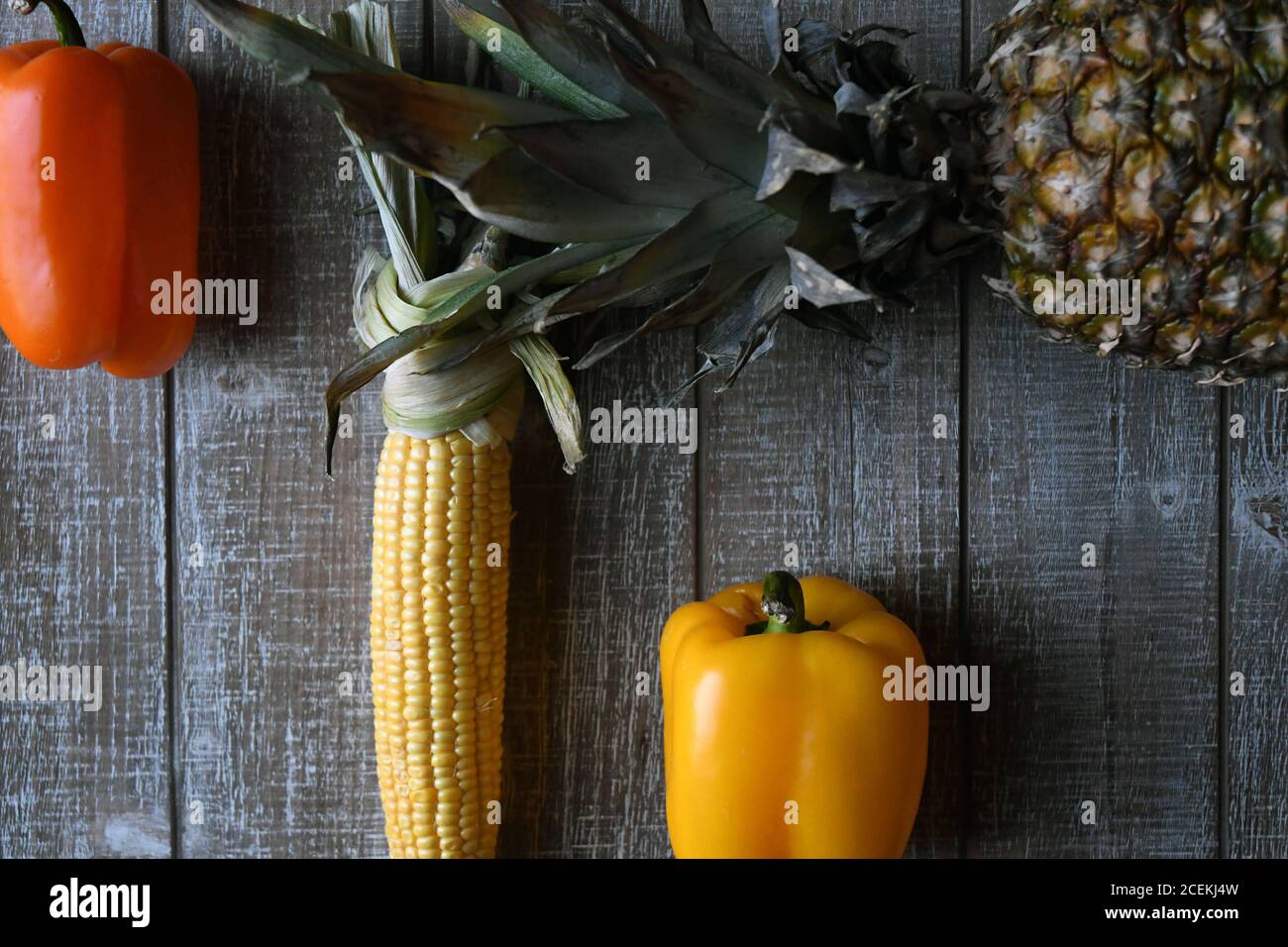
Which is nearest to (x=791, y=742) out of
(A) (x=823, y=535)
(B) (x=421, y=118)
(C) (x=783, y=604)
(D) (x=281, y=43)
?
(C) (x=783, y=604)

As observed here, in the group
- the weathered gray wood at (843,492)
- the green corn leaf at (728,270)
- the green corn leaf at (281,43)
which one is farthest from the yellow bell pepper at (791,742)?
the green corn leaf at (281,43)

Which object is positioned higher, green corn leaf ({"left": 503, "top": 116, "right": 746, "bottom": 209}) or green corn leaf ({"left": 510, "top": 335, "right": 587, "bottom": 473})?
green corn leaf ({"left": 503, "top": 116, "right": 746, "bottom": 209})

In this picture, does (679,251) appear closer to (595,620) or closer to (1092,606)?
(595,620)

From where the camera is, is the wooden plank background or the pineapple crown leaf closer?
the pineapple crown leaf

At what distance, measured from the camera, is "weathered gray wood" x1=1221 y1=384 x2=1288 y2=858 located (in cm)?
107

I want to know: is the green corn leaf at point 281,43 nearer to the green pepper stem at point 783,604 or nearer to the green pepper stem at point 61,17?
the green pepper stem at point 61,17

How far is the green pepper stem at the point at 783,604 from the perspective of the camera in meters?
0.92

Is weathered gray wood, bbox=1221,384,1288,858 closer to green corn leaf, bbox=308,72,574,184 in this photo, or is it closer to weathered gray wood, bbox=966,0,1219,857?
weathered gray wood, bbox=966,0,1219,857

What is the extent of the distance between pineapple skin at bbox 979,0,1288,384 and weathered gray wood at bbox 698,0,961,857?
10.2 inches

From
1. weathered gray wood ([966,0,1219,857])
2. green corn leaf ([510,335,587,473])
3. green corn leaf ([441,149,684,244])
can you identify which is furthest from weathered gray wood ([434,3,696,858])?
weathered gray wood ([966,0,1219,857])

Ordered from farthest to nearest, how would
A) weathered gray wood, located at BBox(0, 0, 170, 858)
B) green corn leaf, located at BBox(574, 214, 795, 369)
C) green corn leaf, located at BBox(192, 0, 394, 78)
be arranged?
1. weathered gray wood, located at BBox(0, 0, 170, 858)
2. green corn leaf, located at BBox(574, 214, 795, 369)
3. green corn leaf, located at BBox(192, 0, 394, 78)

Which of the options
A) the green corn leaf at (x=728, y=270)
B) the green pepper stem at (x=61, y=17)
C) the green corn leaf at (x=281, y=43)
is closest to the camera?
the green corn leaf at (x=281, y=43)

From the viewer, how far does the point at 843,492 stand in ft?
3.53

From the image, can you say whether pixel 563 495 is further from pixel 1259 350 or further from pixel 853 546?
pixel 1259 350
